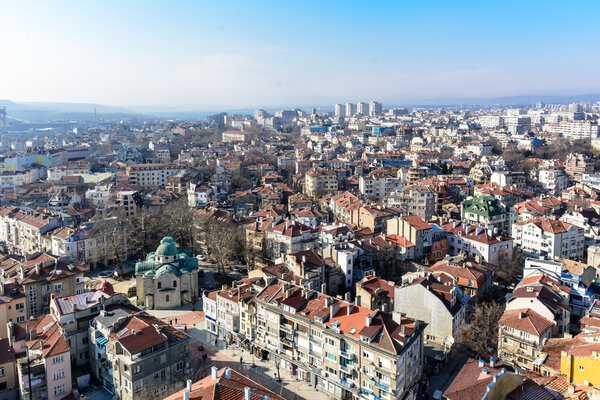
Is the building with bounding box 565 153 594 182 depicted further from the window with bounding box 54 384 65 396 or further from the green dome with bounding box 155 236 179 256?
the window with bounding box 54 384 65 396

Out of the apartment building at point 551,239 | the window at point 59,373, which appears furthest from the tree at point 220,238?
the apartment building at point 551,239

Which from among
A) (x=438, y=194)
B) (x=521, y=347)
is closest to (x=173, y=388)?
(x=521, y=347)

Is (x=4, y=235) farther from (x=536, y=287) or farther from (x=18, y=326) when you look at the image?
(x=536, y=287)

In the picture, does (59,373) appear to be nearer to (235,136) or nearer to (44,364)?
(44,364)

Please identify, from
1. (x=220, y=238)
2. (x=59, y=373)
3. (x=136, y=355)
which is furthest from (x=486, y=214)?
(x=59, y=373)

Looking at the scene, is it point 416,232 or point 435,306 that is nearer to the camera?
point 435,306

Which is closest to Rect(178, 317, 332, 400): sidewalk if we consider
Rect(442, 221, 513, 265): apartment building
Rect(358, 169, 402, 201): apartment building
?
Rect(442, 221, 513, 265): apartment building

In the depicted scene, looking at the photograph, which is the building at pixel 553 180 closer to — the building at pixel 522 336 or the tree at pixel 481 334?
the tree at pixel 481 334
